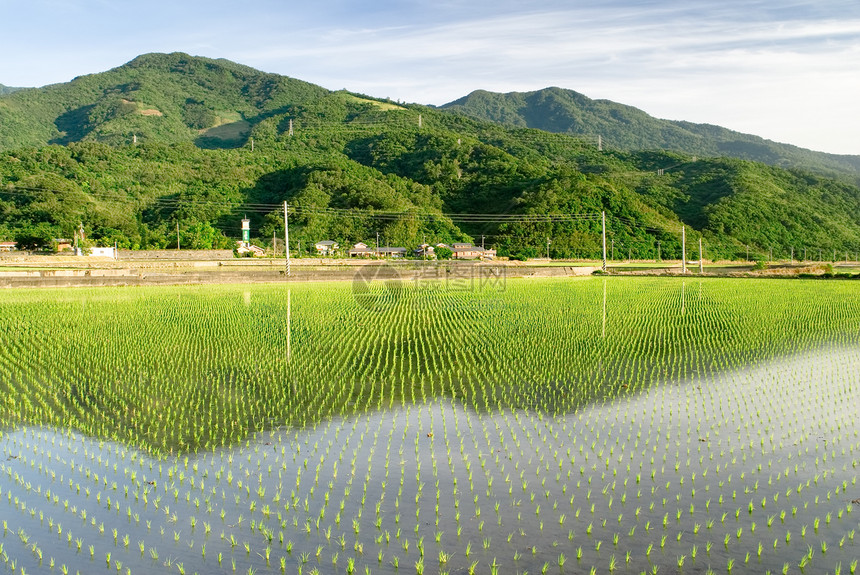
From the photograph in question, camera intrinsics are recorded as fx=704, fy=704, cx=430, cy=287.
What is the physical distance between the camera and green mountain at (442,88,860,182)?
12738 centimetres

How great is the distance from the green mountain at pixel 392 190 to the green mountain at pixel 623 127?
3921 centimetres

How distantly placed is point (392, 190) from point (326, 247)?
658 inches

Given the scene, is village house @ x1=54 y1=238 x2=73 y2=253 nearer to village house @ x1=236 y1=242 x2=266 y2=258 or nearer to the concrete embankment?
the concrete embankment

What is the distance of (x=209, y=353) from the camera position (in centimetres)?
1037

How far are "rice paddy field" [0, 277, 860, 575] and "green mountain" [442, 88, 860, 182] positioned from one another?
359ft

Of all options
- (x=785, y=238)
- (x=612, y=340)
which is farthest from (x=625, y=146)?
(x=612, y=340)

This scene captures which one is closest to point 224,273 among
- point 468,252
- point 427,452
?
point 427,452

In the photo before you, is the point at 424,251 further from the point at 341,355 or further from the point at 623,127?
the point at 623,127

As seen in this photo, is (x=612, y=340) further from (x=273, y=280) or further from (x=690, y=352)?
(x=273, y=280)

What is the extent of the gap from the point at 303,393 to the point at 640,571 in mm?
4798

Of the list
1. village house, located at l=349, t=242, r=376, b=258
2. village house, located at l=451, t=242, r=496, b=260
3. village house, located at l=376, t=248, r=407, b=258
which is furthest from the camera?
village house, located at l=376, t=248, r=407, b=258

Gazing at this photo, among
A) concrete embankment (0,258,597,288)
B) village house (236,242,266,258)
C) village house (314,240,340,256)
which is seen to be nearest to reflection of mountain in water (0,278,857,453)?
concrete embankment (0,258,597,288)
